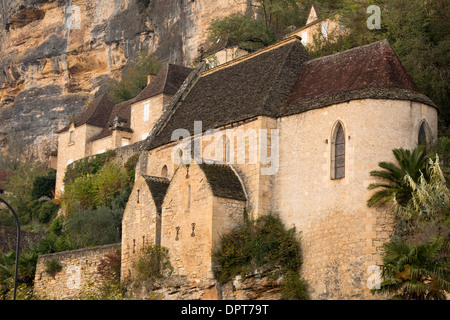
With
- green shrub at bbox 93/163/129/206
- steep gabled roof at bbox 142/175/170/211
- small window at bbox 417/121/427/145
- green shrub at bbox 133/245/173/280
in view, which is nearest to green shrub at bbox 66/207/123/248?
green shrub at bbox 93/163/129/206

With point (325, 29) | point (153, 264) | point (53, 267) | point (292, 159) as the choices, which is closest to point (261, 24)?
point (325, 29)

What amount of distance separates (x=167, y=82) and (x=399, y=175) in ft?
84.5

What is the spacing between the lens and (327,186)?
29.3 m

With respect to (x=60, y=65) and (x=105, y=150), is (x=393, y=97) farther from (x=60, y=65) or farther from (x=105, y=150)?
(x=60, y=65)

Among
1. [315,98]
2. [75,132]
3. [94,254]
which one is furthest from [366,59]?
[75,132]

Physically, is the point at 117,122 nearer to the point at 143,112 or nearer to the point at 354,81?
the point at 143,112

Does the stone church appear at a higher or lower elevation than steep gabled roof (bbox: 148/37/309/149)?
lower

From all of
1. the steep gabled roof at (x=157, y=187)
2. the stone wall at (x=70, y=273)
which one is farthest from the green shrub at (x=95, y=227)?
the steep gabled roof at (x=157, y=187)

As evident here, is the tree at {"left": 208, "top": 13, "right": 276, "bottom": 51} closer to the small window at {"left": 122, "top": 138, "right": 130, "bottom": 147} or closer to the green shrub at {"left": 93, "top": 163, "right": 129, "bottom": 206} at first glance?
the small window at {"left": 122, "top": 138, "right": 130, "bottom": 147}

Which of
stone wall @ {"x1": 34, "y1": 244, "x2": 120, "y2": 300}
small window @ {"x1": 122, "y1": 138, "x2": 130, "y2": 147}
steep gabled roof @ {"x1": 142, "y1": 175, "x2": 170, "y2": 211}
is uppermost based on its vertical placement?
small window @ {"x1": 122, "y1": 138, "x2": 130, "y2": 147}

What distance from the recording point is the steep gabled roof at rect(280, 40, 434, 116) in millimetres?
29375

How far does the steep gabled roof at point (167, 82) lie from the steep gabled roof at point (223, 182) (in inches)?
751

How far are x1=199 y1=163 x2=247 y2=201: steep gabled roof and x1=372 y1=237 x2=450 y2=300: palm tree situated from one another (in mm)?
8488

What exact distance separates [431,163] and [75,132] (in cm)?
3586
